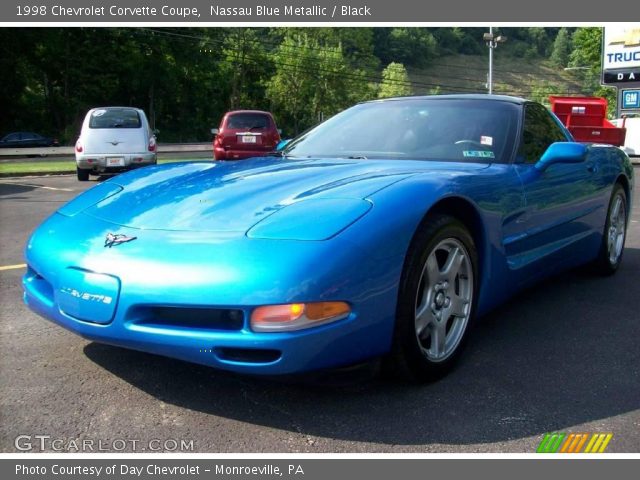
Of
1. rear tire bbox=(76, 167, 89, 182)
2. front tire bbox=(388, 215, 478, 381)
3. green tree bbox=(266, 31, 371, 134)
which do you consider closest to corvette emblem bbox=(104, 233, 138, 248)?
front tire bbox=(388, 215, 478, 381)

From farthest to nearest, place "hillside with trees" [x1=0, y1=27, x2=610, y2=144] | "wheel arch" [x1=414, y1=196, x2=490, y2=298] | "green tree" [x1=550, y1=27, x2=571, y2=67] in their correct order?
"green tree" [x1=550, y1=27, x2=571, y2=67] < "hillside with trees" [x1=0, y1=27, x2=610, y2=144] < "wheel arch" [x1=414, y1=196, x2=490, y2=298]

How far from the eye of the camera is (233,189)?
275 centimetres

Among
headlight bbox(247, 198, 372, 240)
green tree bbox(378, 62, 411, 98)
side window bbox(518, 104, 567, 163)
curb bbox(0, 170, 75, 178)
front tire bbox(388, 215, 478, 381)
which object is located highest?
green tree bbox(378, 62, 411, 98)

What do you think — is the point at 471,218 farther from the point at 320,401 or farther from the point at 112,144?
the point at 112,144

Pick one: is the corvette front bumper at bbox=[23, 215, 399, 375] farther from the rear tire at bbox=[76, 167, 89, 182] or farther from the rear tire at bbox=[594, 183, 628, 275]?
the rear tire at bbox=[76, 167, 89, 182]

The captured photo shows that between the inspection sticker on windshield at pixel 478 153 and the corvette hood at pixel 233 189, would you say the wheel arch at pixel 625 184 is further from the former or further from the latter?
the corvette hood at pixel 233 189

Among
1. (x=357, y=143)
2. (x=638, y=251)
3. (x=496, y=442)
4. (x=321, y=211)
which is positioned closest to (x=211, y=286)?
(x=321, y=211)

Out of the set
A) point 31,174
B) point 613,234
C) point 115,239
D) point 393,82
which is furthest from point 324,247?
point 393,82

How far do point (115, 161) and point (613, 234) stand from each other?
1030cm

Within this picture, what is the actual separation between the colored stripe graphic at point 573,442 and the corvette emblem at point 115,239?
5.36ft

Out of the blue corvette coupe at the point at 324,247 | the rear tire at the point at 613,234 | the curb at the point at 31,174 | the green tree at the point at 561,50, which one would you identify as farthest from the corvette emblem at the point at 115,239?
the green tree at the point at 561,50

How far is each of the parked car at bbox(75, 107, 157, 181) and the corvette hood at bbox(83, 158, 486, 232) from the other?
1001 cm

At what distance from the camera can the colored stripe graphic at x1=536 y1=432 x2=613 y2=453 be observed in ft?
6.98

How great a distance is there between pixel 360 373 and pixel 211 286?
24.6 inches
